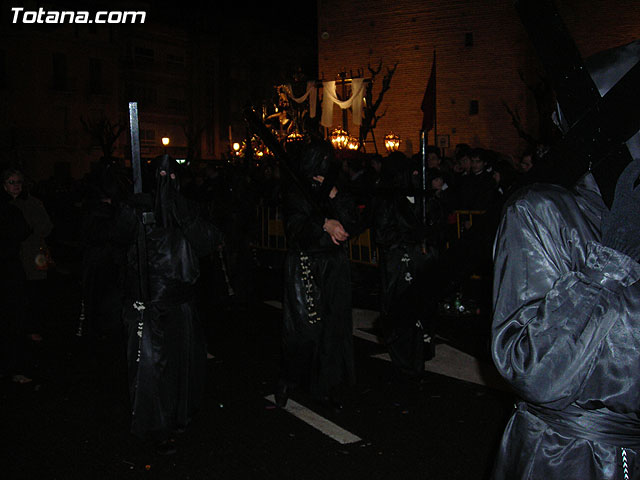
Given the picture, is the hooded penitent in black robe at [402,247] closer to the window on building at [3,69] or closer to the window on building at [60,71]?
the window on building at [3,69]

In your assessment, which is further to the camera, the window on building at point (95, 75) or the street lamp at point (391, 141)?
the window on building at point (95, 75)

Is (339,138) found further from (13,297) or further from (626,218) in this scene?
(626,218)

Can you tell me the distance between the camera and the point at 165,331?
4582 mm

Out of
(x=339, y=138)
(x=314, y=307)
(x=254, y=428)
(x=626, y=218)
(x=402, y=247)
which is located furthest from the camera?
(x=339, y=138)

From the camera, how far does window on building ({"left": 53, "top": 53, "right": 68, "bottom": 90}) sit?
42125mm

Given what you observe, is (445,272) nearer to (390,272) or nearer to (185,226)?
(185,226)

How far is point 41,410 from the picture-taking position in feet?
18.1

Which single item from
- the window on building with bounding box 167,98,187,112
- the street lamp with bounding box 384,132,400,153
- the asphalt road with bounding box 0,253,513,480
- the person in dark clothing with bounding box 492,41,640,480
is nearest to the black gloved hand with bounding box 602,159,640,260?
the person in dark clothing with bounding box 492,41,640,480

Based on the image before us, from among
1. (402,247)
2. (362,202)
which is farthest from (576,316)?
(362,202)

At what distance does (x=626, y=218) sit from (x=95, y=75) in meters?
47.7


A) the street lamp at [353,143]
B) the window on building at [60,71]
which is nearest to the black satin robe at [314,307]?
the street lamp at [353,143]

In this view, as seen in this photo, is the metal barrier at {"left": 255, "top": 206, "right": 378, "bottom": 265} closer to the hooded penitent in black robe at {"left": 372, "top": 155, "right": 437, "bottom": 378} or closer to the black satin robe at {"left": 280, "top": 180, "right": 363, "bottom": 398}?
the hooded penitent in black robe at {"left": 372, "top": 155, "right": 437, "bottom": 378}

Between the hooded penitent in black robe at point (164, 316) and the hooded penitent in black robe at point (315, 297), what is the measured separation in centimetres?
88

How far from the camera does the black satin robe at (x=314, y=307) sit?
5277 mm
